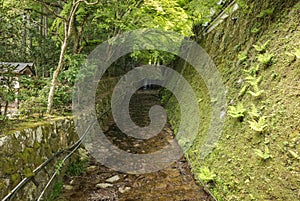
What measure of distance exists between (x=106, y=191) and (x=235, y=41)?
214 inches

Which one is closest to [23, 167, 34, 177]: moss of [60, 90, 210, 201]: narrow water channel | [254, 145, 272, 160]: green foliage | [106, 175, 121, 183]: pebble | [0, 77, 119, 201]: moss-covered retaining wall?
[0, 77, 119, 201]: moss-covered retaining wall

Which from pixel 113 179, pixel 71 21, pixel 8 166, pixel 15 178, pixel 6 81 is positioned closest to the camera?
pixel 8 166

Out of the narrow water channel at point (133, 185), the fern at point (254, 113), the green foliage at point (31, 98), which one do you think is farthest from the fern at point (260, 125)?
the green foliage at point (31, 98)

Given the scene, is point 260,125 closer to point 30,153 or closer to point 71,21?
point 30,153

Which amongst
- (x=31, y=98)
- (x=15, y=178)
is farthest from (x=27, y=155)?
(x=31, y=98)

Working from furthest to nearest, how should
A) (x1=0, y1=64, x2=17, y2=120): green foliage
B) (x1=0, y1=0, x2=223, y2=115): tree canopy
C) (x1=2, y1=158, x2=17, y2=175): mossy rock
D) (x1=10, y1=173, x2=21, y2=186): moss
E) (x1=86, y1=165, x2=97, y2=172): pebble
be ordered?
(x1=86, y1=165, x2=97, y2=172): pebble < (x1=0, y1=0, x2=223, y2=115): tree canopy < (x1=0, y1=64, x2=17, y2=120): green foliage < (x1=10, y1=173, x2=21, y2=186): moss < (x1=2, y1=158, x2=17, y2=175): mossy rock

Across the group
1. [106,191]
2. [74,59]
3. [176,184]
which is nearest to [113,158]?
[106,191]

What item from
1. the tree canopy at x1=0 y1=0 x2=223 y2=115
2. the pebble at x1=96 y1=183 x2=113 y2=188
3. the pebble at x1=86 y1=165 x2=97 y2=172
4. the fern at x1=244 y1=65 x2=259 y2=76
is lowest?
the pebble at x1=96 y1=183 x2=113 y2=188

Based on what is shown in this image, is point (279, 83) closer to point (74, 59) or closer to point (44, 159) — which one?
point (44, 159)

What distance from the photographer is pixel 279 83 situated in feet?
13.3

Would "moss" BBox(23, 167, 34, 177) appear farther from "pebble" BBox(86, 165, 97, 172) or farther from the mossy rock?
"pebble" BBox(86, 165, 97, 172)

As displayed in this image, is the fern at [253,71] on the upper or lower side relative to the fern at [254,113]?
upper

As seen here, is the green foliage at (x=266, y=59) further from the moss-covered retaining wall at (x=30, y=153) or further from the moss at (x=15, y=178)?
the moss at (x=15, y=178)

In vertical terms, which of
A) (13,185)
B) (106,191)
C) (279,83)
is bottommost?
(106,191)
